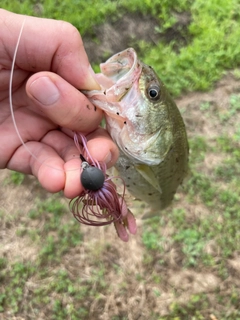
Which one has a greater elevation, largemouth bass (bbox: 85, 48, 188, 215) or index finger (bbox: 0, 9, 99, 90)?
index finger (bbox: 0, 9, 99, 90)

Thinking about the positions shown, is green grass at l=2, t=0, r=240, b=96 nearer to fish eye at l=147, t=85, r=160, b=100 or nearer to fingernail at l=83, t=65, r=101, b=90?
fish eye at l=147, t=85, r=160, b=100

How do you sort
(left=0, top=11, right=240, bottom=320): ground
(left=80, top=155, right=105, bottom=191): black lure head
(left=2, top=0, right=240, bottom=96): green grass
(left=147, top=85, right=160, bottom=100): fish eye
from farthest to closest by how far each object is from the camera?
(left=2, top=0, right=240, bottom=96): green grass
(left=0, top=11, right=240, bottom=320): ground
(left=147, top=85, right=160, bottom=100): fish eye
(left=80, top=155, right=105, bottom=191): black lure head

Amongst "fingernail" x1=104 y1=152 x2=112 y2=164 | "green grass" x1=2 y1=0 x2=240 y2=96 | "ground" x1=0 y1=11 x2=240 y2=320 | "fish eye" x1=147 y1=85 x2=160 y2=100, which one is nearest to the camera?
"fingernail" x1=104 y1=152 x2=112 y2=164

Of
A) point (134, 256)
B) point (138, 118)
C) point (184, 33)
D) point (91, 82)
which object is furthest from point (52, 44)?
point (184, 33)

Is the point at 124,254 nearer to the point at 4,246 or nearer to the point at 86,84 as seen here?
the point at 4,246

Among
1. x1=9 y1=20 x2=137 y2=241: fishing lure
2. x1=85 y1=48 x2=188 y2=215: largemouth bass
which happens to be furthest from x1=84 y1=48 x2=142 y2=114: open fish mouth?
x1=9 y1=20 x2=137 y2=241: fishing lure

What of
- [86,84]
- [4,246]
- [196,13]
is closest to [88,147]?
[86,84]

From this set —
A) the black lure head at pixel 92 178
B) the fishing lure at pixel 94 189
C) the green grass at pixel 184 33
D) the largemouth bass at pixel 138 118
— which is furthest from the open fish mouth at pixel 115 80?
the green grass at pixel 184 33

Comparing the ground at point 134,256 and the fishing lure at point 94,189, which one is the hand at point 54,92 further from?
the ground at point 134,256
